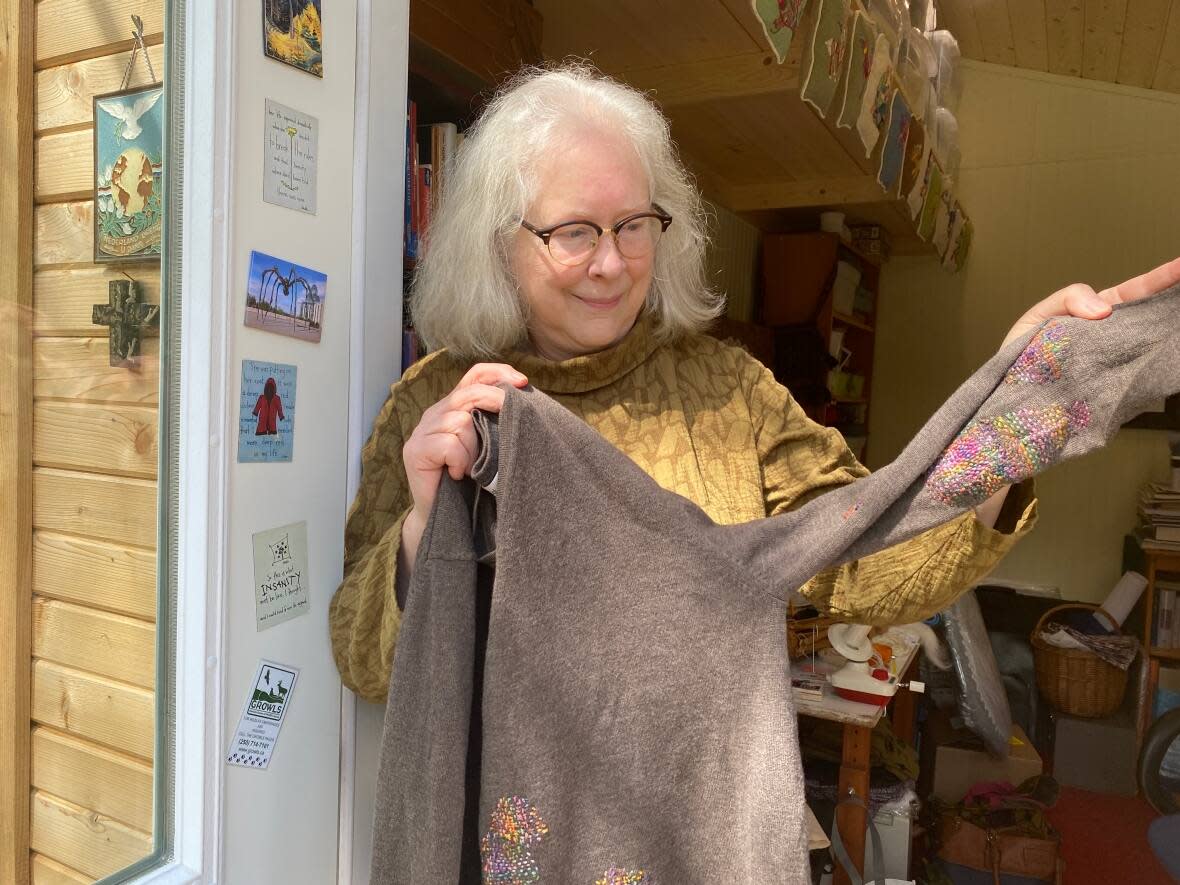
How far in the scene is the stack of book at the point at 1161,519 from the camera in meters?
3.86

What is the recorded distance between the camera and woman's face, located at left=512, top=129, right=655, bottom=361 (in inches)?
42.7

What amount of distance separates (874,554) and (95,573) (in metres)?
0.84

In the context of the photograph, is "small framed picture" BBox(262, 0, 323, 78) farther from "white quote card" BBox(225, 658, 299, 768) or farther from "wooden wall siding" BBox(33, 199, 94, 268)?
"white quote card" BBox(225, 658, 299, 768)

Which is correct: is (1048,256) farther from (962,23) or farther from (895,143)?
(895,143)

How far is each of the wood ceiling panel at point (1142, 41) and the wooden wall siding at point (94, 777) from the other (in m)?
3.90

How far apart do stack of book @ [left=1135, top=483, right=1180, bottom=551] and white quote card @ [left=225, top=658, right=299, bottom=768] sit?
13.1 ft

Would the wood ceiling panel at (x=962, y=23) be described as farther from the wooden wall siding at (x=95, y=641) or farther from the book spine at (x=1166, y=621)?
the wooden wall siding at (x=95, y=641)

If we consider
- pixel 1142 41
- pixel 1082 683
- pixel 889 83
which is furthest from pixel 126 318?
pixel 1142 41

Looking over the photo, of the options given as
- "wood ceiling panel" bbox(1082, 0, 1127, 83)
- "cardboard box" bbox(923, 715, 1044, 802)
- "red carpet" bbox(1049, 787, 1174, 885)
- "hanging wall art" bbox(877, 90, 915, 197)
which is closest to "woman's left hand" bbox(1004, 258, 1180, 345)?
"hanging wall art" bbox(877, 90, 915, 197)

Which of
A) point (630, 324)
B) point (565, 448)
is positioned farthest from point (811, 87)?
point (565, 448)

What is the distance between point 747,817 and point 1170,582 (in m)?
3.83

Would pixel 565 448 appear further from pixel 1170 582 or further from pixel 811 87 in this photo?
pixel 1170 582

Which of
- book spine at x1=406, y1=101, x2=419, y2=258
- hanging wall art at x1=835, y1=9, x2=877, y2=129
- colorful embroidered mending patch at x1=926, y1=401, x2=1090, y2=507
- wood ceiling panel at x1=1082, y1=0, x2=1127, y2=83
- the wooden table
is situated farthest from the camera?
wood ceiling panel at x1=1082, y1=0, x2=1127, y2=83

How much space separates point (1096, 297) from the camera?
35.5 inches
